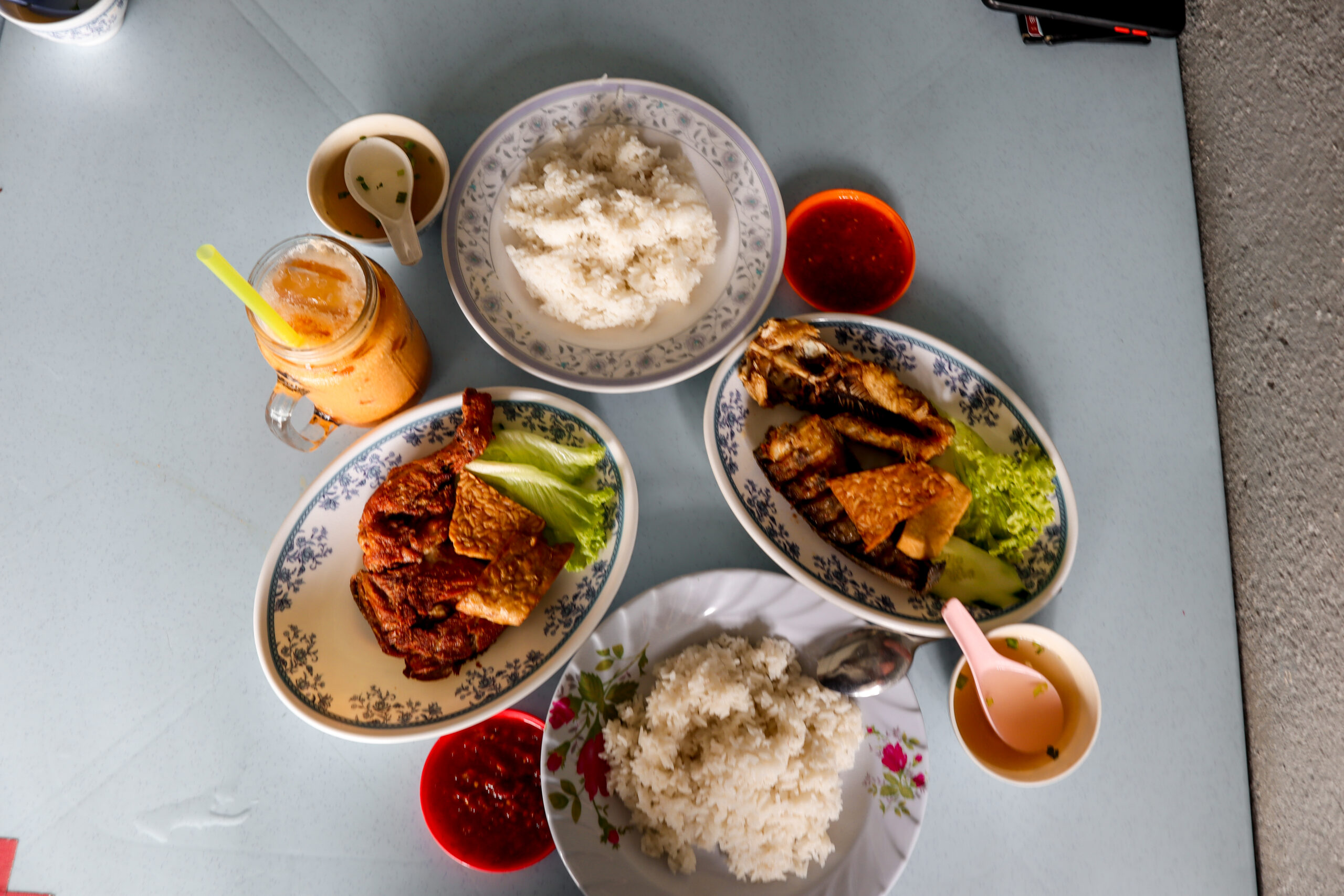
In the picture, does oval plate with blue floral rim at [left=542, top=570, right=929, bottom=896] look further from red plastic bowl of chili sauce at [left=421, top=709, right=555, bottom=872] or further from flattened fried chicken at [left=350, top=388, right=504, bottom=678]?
flattened fried chicken at [left=350, top=388, right=504, bottom=678]

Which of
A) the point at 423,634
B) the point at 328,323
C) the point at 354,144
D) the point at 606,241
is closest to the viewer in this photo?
the point at 328,323

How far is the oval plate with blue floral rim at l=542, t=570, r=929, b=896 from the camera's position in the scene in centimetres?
167

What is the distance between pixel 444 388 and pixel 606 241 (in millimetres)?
650

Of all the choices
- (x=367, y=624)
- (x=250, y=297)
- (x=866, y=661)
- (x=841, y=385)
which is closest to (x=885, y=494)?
(x=841, y=385)

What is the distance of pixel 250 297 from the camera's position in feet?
4.65

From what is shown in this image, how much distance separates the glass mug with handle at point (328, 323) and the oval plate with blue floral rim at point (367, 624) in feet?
0.54

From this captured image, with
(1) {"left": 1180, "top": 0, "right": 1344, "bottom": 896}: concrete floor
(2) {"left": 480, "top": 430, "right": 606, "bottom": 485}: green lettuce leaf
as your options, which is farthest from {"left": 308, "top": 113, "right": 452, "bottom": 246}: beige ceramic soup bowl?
(1) {"left": 1180, "top": 0, "right": 1344, "bottom": 896}: concrete floor

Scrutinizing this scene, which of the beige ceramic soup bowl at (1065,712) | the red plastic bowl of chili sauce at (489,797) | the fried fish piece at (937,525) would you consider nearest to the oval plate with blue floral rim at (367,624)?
the red plastic bowl of chili sauce at (489,797)

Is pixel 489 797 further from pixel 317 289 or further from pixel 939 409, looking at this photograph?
pixel 939 409

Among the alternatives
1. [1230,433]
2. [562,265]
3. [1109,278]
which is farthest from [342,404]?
[1230,433]

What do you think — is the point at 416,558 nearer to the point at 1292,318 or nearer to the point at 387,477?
the point at 387,477

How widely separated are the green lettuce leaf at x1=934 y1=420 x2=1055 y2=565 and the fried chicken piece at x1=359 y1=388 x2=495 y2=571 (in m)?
1.31

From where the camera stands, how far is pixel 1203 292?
228cm

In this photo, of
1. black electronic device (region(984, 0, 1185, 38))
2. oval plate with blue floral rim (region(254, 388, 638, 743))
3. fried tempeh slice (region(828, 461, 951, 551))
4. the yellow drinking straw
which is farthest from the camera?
black electronic device (region(984, 0, 1185, 38))
